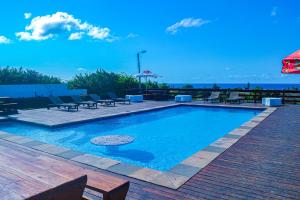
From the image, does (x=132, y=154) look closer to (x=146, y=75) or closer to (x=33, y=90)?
(x=146, y=75)

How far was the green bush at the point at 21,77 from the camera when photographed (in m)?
18.2

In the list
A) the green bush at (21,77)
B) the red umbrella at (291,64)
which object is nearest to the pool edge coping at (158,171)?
the red umbrella at (291,64)

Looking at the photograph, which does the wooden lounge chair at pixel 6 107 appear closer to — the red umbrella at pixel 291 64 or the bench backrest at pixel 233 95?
the red umbrella at pixel 291 64

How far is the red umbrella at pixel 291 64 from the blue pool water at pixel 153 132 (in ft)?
9.46

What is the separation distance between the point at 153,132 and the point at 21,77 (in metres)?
15.6

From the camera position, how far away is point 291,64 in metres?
4.54

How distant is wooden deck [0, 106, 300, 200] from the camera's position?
10.3ft

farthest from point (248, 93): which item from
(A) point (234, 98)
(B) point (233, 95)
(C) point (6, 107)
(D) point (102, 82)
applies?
(C) point (6, 107)

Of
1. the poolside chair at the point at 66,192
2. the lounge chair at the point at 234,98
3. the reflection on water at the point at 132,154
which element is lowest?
the reflection on water at the point at 132,154

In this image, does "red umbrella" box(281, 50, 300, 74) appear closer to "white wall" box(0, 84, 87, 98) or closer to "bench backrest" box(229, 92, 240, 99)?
"bench backrest" box(229, 92, 240, 99)

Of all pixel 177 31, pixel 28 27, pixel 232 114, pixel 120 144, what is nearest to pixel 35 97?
pixel 28 27

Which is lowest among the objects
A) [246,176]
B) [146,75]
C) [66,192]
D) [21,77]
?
[246,176]

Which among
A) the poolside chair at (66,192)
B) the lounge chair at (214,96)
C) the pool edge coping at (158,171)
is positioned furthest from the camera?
the lounge chair at (214,96)

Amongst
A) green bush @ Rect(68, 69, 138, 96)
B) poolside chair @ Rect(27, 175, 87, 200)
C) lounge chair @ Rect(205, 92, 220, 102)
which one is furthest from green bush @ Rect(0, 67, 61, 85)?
poolside chair @ Rect(27, 175, 87, 200)
